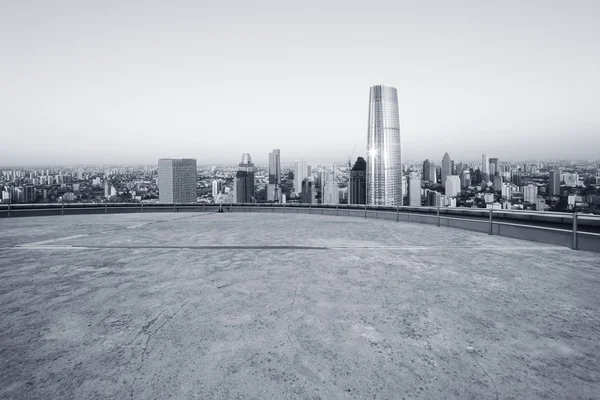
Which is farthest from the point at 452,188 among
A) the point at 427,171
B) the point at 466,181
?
the point at 427,171

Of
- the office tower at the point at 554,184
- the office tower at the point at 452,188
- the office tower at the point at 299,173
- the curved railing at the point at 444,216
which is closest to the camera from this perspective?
the curved railing at the point at 444,216

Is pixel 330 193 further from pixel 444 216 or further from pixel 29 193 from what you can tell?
pixel 444 216

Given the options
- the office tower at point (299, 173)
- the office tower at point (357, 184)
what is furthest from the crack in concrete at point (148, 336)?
the office tower at point (299, 173)

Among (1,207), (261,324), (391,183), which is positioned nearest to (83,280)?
(261,324)

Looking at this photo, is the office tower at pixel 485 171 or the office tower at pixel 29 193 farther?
the office tower at pixel 485 171

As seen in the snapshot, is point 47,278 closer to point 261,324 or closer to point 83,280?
point 83,280

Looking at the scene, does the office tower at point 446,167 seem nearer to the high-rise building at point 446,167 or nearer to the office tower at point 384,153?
the high-rise building at point 446,167
